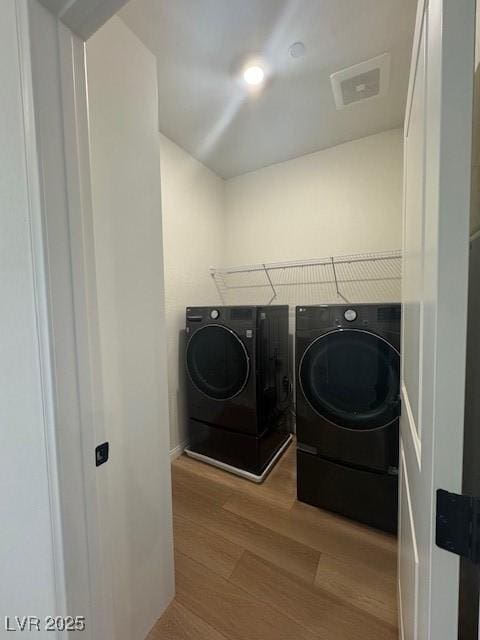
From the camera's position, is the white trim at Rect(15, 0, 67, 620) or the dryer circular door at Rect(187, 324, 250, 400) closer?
the white trim at Rect(15, 0, 67, 620)

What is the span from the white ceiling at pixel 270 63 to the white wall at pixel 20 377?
3.33 ft

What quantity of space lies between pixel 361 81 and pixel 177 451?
2738mm

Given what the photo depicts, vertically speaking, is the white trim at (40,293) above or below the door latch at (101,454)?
above

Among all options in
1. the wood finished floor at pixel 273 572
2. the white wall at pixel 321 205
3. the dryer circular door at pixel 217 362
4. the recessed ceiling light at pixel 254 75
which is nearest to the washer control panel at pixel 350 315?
the dryer circular door at pixel 217 362

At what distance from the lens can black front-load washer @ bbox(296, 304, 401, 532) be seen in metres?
1.30

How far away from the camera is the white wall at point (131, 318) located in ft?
2.62

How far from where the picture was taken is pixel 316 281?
227 centimetres

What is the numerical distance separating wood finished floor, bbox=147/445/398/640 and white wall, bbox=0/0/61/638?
2.27ft

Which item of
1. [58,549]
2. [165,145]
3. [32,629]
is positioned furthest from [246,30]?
[32,629]

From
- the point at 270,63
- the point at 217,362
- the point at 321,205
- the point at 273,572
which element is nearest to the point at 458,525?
the point at 273,572

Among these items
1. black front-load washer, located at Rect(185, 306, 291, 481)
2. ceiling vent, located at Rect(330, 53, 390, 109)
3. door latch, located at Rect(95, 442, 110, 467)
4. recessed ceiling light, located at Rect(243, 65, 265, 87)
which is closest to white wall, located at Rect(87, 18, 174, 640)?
door latch, located at Rect(95, 442, 110, 467)

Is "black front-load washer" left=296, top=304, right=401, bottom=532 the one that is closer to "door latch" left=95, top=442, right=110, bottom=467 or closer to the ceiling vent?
"door latch" left=95, top=442, right=110, bottom=467

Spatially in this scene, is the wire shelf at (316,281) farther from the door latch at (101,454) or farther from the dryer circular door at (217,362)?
the door latch at (101,454)

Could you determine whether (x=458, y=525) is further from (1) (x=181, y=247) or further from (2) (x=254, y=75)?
(1) (x=181, y=247)
